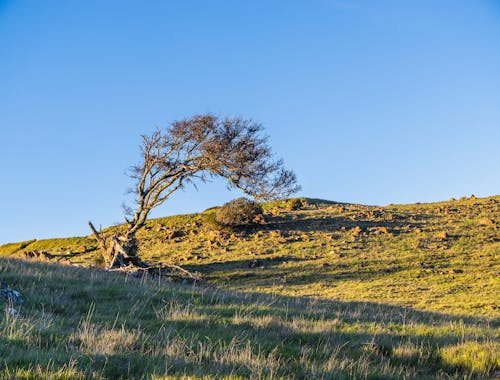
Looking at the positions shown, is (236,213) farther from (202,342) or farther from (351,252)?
(202,342)

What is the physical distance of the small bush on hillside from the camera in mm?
38625

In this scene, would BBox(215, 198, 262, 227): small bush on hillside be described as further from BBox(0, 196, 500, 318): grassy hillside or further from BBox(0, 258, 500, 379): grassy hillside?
BBox(0, 258, 500, 379): grassy hillside

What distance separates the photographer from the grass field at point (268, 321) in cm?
527

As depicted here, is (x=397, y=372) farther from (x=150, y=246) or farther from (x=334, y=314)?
(x=150, y=246)

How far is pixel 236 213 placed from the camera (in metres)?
38.7

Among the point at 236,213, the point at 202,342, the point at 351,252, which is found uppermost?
the point at 236,213

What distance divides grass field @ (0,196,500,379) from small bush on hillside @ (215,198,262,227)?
8.13 metres

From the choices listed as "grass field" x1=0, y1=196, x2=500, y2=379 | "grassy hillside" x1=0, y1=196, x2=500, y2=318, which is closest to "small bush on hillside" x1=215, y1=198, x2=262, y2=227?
"grassy hillside" x1=0, y1=196, x2=500, y2=318

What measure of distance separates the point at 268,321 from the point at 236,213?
30490 mm

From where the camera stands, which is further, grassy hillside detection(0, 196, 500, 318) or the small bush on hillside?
the small bush on hillside

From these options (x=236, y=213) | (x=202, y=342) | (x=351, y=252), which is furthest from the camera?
(x=236, y=213)

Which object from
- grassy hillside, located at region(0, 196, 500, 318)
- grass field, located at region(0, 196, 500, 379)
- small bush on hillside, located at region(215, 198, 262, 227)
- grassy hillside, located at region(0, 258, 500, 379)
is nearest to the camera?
grassy hillside, located at region(0, 258, 500, 379)

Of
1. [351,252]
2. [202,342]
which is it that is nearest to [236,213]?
[351,252]

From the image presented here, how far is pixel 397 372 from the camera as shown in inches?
236
